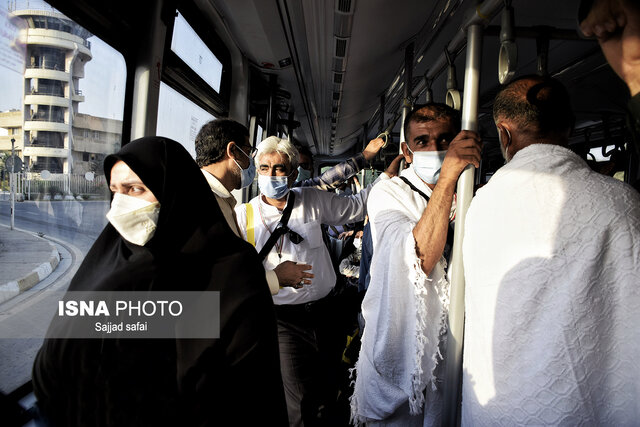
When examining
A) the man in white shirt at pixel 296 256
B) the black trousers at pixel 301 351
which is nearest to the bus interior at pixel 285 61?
the man in white shirt at pixel 296 256

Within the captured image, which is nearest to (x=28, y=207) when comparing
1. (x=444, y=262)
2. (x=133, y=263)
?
(x=133, y=263)

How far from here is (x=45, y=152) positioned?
154cm

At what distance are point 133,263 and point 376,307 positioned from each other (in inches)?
34.5

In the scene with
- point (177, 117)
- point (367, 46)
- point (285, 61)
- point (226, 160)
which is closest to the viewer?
point (226, 160)

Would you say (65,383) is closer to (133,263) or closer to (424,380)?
(133,263)

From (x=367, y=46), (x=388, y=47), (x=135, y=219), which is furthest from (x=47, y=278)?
(x=388, y=47)

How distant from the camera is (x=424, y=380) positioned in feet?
4.15

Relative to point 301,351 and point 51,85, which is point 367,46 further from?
point 301,351

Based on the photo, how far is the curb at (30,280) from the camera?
1.37 metres

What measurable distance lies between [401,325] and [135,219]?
3.15ft

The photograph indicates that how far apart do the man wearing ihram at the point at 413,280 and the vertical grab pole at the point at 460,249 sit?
43 millimetres

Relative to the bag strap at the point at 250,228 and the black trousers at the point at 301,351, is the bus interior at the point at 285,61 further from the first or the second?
the black trousers at the point at 301,351

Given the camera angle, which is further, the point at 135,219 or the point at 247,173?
the point at 247,173

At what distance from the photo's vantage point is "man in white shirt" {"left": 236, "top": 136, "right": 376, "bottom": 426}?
7.01ft
